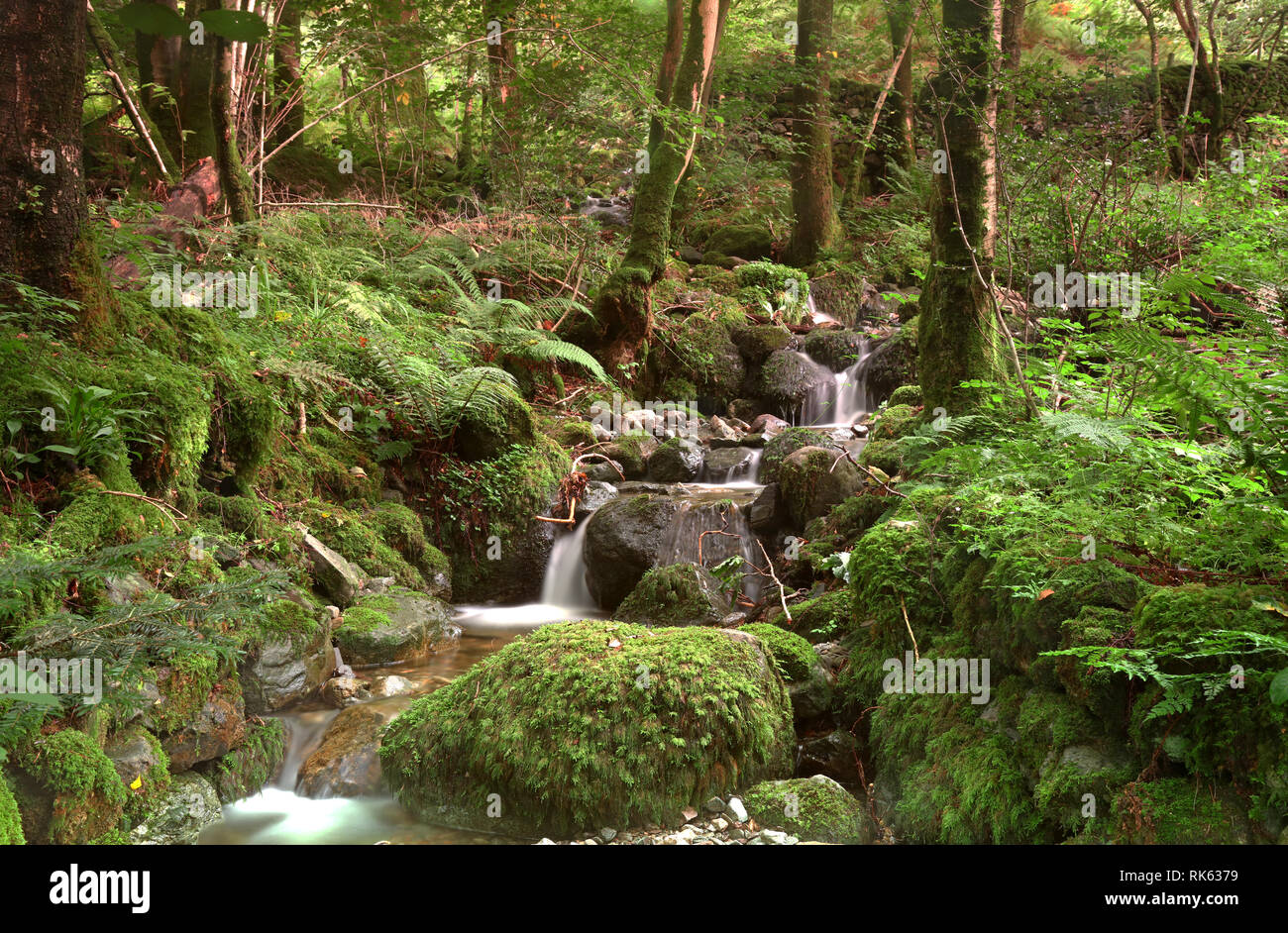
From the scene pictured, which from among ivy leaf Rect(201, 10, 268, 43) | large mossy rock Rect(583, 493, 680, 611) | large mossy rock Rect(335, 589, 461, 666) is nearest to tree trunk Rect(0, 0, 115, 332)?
large mossy rock Rect(335, 589, 461, 666)

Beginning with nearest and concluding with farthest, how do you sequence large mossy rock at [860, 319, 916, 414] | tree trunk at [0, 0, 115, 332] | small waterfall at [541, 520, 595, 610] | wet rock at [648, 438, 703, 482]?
tree trunk at [0, 0, 115, 332] → small waterfall at [541, 520, 595, 610] → wet rock at [648, 438, 703, 482] → large mossy rock at [860, 319, 916, 414]

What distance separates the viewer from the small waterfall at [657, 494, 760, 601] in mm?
7676

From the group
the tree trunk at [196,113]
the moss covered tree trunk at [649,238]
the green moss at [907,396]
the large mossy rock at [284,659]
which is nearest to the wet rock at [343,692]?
the large mossy rock at [284,659]

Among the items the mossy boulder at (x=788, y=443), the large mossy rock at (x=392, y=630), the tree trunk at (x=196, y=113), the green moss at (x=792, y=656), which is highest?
the tree trunk at (x=196, y=113)

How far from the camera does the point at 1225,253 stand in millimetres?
5246

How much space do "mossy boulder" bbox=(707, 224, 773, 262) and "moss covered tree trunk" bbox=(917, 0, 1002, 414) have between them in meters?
8.83

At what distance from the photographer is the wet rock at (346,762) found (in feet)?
14.8

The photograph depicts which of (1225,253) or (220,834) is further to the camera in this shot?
(1225,253)

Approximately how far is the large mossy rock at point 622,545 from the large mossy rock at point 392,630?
1.49 metres

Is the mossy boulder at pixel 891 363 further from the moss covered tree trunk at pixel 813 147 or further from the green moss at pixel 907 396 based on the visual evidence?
the moss covered tree trunk at pixel 813 147

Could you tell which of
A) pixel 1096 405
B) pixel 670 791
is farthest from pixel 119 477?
pixel 1096 405

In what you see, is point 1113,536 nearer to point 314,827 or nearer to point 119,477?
point 314,827

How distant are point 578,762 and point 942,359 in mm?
4087

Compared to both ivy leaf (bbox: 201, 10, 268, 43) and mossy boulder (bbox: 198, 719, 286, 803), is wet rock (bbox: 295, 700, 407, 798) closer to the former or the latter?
mossy boulder (bbox: 198, 719, 286, 803)
